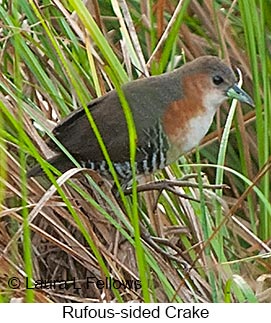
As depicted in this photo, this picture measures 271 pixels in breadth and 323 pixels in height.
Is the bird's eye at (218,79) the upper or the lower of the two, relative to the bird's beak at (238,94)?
upper

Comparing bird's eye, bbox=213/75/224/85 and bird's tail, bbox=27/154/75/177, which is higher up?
bird's tail, bbox=27/154/75/177

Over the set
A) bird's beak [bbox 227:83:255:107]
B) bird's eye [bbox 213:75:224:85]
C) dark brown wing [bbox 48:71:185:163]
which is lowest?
bird's beak [bbox 227:83:255:107]

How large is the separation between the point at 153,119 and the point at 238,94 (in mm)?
91

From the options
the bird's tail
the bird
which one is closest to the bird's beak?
the bird

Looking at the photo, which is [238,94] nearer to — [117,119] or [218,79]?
[218,79]

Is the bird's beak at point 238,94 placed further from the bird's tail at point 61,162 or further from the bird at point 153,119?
the bird's tail at point 61,162

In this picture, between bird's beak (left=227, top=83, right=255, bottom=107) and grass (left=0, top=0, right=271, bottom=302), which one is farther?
bird's beak (left=227, top=83, right=255, bottom=107)

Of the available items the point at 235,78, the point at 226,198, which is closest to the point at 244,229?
the point at 226,198

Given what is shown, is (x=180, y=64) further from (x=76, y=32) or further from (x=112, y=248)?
(x=112, y=248)

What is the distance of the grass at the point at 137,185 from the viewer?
36.2 inches

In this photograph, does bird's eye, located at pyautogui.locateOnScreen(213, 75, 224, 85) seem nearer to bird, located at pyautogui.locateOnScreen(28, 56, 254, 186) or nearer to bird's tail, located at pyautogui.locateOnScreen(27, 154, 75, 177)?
bird, located at pyautogui.locateOnScreen(28, 56, 254, 186)

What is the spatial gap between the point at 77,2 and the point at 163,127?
22cm

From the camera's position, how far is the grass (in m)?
0.92

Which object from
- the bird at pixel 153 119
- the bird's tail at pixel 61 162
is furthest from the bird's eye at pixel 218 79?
the bird's tail at pixel 61 162
